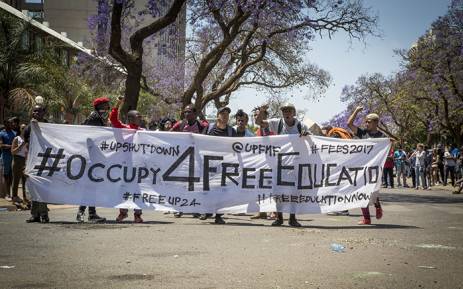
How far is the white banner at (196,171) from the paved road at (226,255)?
0.42m

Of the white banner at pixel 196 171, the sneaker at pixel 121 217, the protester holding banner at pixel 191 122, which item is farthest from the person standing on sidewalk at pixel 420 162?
the sneaker at pixel 121 217

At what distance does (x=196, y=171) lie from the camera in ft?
37.4

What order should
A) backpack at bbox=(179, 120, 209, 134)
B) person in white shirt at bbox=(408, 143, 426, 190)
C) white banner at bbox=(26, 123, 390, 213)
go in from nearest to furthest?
white banner at bbox=(26, 123, 390, 213) < backpack at bbox=(179, 120, 209, 134) < person in white shirt at bbox=(408, 143, 426, 190)

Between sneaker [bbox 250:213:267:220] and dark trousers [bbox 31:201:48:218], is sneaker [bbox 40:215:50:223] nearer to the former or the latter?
dark trousers [bbox 31:201:48:218]

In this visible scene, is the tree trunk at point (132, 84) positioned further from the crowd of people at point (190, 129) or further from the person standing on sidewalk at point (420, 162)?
the person standing on sidewalk at point (420, 162)

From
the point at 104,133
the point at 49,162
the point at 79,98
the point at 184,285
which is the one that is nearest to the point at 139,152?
the point at 104,133

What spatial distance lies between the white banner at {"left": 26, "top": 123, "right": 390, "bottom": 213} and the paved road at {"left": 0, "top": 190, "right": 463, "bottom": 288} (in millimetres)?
422

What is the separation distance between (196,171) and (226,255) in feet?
13.3

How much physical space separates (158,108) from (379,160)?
5521 centimetres

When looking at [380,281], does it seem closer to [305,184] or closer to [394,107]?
[305,184]

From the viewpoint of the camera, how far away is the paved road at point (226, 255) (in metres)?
6.01

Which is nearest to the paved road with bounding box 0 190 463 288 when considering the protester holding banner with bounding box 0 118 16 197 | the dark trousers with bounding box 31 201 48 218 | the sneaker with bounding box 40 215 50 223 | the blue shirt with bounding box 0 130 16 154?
the sneaker with bounding box 40 215 50 223

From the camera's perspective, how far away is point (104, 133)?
11.3m

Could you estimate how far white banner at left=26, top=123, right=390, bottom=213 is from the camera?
11.1m
